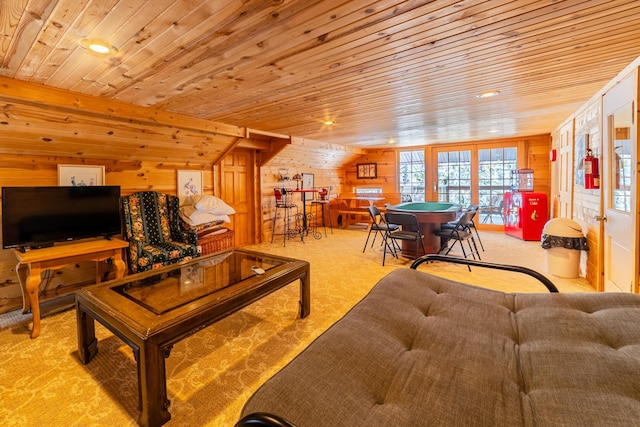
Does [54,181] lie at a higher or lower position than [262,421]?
higher

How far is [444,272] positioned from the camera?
3941mm

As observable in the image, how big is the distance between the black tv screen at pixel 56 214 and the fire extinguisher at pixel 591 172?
5.17 metres

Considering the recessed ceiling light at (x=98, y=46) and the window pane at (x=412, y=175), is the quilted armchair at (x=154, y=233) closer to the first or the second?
the recessed ceiling light at (x=98, y=46)

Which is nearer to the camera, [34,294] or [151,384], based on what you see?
[151,384]

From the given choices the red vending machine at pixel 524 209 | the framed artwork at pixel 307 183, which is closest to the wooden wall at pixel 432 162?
the red vending machine at pixel 524 209

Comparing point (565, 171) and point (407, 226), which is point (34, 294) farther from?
point (565, 171)

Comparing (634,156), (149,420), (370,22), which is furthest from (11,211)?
(634,156)

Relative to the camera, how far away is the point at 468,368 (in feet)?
3.36

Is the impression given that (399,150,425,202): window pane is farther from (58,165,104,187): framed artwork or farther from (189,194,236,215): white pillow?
(58,165,104,187): framed artwork

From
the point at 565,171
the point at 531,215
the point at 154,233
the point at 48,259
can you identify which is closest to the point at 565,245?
the point at 565,171

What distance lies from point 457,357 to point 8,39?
9.90 ft

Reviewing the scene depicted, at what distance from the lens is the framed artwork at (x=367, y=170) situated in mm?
8430

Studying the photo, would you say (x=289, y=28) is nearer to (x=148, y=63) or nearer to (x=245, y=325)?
(x=148, y=63)

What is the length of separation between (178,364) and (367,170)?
727 cm
